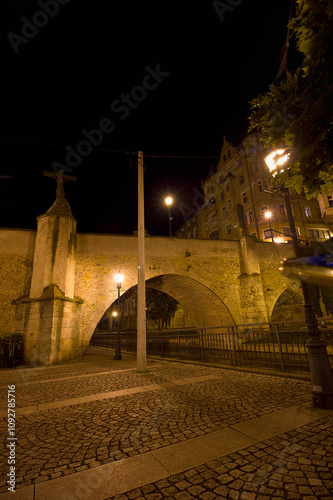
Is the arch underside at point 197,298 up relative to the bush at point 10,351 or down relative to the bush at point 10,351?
up

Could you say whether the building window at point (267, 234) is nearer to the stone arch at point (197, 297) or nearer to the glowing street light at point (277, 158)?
the stone arch at point (197, 297)

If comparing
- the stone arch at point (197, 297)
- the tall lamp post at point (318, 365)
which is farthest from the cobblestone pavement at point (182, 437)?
the stone arch at point (197, 297)

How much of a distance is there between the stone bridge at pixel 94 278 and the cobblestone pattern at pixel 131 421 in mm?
6801

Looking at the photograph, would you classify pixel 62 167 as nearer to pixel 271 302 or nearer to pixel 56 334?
pixel 56 334

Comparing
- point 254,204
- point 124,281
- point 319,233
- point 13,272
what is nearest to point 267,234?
point 254,204

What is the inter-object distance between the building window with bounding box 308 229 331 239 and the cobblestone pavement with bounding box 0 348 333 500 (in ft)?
93.7

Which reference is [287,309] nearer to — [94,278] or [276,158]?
[94,278]

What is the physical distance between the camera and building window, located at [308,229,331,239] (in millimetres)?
29656

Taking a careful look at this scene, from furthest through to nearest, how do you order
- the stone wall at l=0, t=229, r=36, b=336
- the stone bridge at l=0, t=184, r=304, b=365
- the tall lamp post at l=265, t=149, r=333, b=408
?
the stone wall at l=0, t=229, r=36, b=336 < the stone bridge at l=0, t=184, r=304, b=365 < the tall lamp post at l=265, t=149, r=333, b=408

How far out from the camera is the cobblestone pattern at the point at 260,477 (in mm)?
1897

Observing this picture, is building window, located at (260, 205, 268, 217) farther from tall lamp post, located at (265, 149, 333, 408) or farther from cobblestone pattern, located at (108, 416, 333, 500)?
cobblestone pattern, located at (108, 416, 333, 500)

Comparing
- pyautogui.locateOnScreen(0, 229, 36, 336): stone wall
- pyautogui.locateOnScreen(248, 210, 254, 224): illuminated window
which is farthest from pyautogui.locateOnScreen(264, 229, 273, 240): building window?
pyautogui.locateOnScreen(0, 229, 36, 336): stone wall

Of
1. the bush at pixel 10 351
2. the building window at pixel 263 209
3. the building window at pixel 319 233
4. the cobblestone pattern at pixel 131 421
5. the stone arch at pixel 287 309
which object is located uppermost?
the building window at pixel 263 209

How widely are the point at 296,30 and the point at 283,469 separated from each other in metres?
5.53
